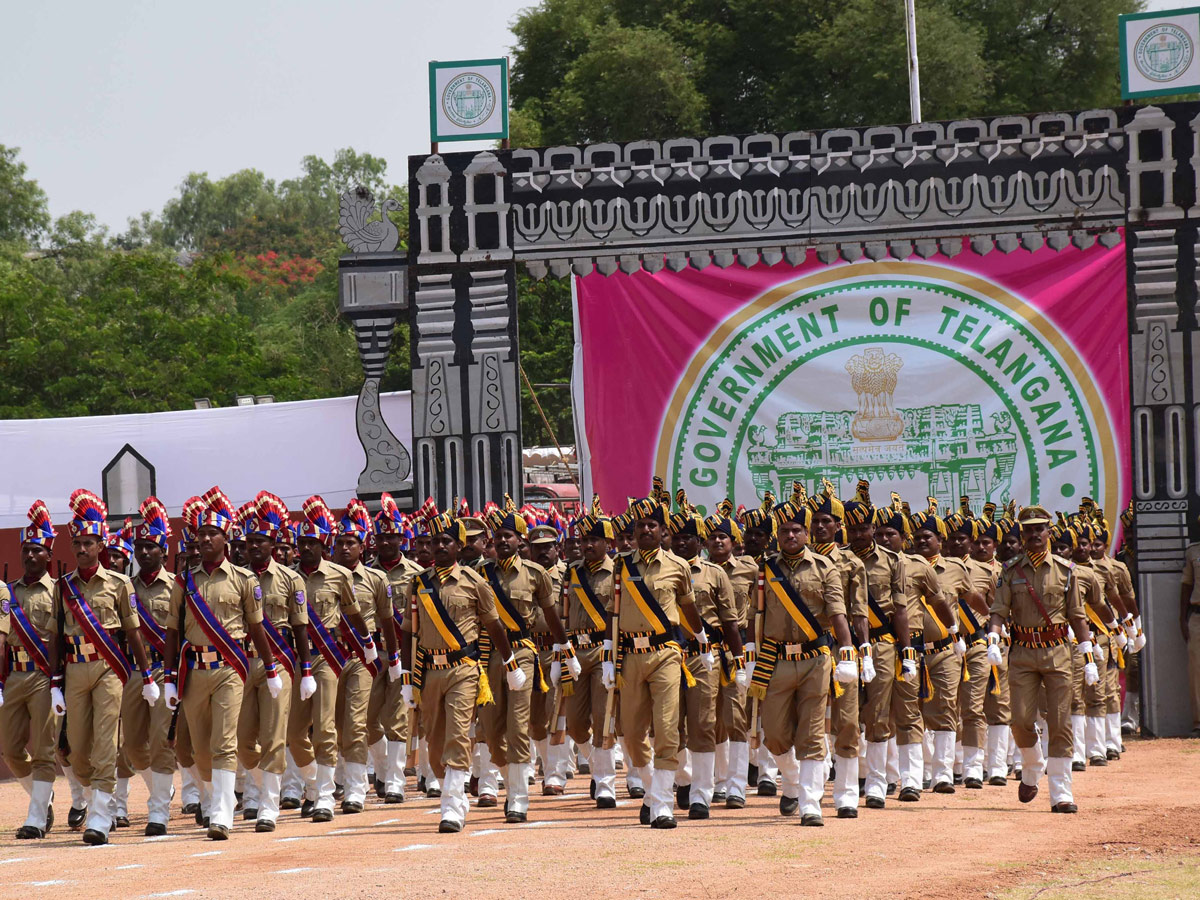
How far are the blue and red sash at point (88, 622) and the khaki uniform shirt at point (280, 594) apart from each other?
100 centimetres

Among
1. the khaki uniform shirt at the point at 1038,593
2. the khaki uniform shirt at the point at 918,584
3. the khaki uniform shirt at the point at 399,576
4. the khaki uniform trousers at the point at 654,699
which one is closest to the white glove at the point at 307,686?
the khaki uniform shirt at the point at 399,576

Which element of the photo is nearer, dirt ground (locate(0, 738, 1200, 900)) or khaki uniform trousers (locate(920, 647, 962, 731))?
dirt ground (locate(0, 738, 1200, 900))

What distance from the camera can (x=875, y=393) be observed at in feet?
52.8

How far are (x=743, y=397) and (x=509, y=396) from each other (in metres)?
2.24

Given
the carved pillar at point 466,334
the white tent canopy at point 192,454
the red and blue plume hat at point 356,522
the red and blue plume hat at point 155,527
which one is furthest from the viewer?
the white tent canopy at point 192,454

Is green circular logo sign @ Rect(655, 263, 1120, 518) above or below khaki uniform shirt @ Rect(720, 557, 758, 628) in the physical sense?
above

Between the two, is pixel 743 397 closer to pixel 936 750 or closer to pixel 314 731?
pixel 936 750

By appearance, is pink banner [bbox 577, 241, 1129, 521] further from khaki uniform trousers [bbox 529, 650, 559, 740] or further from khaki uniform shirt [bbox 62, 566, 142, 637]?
khaki uniform shirt [bbox 62, 566, 142, 637]

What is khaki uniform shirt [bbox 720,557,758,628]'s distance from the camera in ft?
39.7

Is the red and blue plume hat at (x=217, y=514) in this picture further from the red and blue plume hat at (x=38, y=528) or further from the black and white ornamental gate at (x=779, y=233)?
the black and white ornamental gate at (x=779, y=233)

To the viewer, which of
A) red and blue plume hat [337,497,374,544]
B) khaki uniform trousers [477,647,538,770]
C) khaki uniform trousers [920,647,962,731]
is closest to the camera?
khaki uniform trousers [477,647,538,770]

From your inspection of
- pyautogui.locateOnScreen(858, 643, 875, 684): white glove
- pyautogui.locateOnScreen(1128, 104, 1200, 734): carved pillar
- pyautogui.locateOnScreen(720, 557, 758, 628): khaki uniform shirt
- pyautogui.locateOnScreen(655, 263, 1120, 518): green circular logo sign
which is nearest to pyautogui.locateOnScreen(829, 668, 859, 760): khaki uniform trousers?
pyautogui.locateOnScreen(858, 643, 875, 684): white glove

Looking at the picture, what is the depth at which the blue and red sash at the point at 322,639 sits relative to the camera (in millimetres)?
11820

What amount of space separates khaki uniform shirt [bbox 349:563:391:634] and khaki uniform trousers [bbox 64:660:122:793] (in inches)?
82.0
